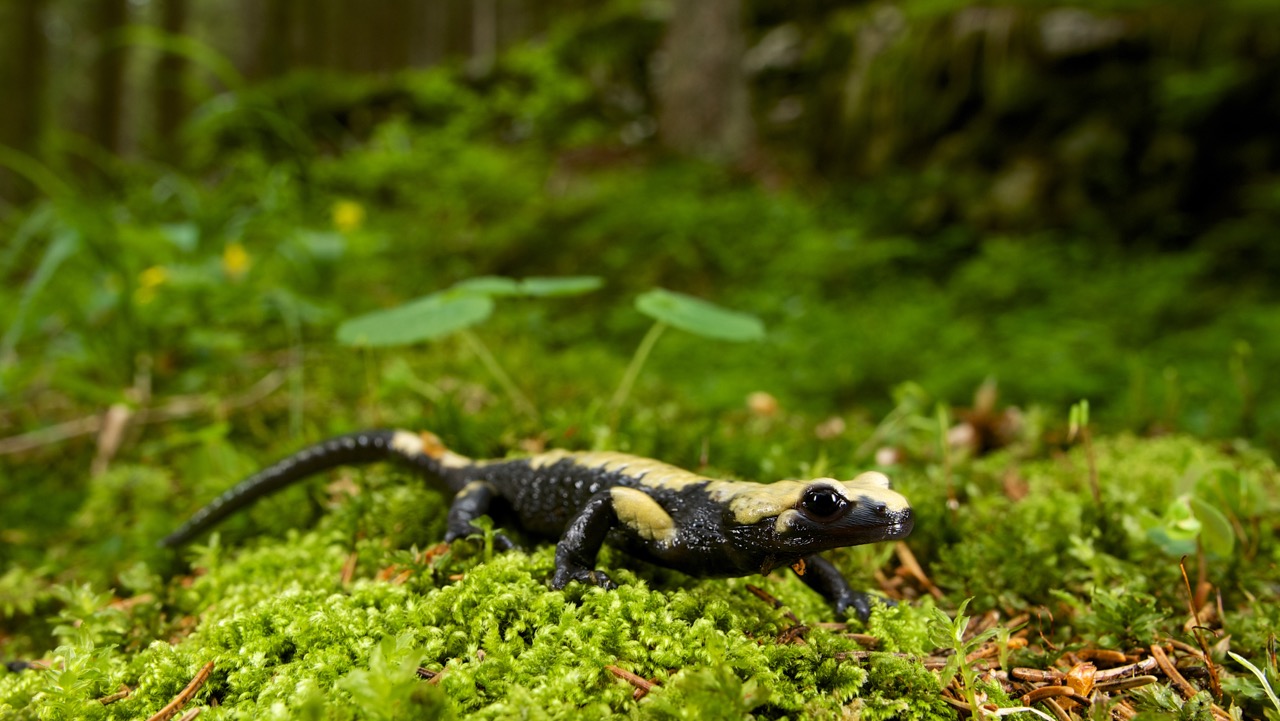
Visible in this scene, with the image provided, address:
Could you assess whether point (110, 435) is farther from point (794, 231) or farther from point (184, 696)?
point (794, 231)

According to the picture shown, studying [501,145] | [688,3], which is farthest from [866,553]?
[501,145]

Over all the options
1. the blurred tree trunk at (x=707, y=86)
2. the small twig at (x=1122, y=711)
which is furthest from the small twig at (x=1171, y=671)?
the blurred tree trunk at (x=707, y=86)

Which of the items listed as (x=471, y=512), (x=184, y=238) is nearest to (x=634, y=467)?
(x=471, y=512)

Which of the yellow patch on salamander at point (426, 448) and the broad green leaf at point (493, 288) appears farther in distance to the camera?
the broad green leaf at point (493, 288)

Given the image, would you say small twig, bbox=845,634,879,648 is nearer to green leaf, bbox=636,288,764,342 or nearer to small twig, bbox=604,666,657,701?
small twig, bbox=604,666,657,701

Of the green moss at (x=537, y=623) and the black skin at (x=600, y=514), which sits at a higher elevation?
the black skin at (x=600, y=514)

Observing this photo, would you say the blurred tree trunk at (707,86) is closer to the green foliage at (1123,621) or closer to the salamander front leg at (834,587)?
the salamander front leg at (834,587)
